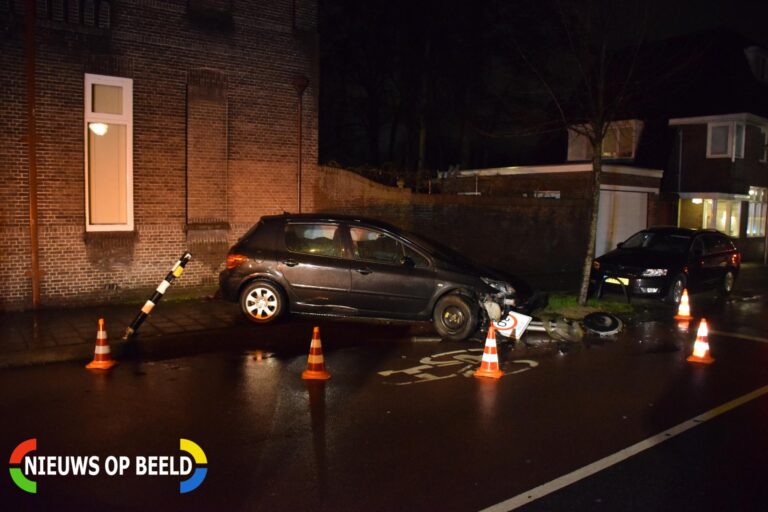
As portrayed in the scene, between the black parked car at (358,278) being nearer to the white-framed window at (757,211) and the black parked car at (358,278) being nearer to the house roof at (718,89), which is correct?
the house roof at (718,89)

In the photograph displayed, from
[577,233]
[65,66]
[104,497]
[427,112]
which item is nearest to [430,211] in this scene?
[577,233]

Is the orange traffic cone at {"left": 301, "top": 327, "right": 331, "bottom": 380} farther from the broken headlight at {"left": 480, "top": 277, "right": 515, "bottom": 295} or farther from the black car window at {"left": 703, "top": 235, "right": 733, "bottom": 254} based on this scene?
the black car window at {"left": 703, "top": 235, "right": 733, "bottom": 254}

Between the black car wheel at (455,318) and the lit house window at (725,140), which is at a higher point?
the lit house window at (725,140)

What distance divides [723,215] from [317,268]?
2162cm

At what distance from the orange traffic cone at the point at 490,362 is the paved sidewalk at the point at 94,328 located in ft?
12.4

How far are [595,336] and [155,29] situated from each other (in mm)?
9446

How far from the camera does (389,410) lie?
6555 millimetres

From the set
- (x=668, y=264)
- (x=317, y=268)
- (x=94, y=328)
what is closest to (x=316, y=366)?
(x=317, y=268)

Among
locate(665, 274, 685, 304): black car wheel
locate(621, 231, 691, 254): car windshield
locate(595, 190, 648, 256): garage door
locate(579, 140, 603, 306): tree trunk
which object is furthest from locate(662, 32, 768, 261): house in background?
locate(579, 140, 603, 306): tree trunk

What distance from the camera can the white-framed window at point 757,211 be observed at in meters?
27.7

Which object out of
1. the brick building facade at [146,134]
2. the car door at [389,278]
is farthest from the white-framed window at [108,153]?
the car door at [389,278]

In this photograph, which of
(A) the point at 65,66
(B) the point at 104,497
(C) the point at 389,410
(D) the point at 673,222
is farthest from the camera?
(D) the point at 673,222

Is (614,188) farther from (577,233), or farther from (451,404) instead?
(451,404)

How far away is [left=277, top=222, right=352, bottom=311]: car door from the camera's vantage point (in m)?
10.3
